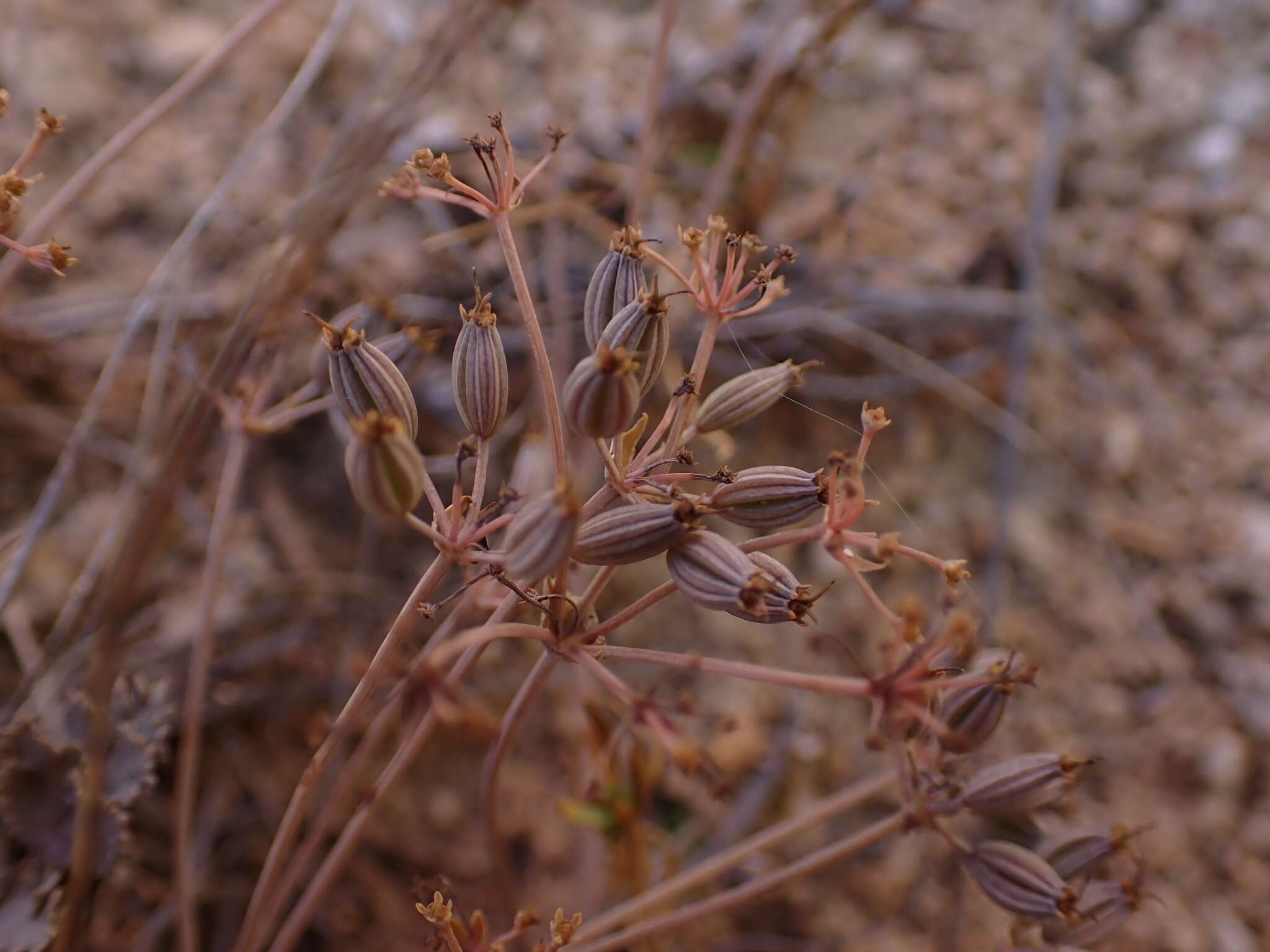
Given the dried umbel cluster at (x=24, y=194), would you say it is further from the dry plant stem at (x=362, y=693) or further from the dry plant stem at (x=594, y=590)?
the dry plant stem at (x=594, y=590)

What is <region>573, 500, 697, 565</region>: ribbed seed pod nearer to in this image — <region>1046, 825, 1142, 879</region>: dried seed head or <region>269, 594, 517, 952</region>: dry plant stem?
<region>269, 594, 517, 952</region>: dry plant stem

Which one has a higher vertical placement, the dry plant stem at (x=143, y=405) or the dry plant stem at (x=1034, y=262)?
the dry plant stem at (x=143, y=405)

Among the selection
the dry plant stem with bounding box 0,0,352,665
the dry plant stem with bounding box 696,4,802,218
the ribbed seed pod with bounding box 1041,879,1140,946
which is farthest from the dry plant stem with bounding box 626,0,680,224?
the ribbed seed pod with bounding box 1041,879,1140,946

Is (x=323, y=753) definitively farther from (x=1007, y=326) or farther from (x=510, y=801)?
(x=1007, y=326)

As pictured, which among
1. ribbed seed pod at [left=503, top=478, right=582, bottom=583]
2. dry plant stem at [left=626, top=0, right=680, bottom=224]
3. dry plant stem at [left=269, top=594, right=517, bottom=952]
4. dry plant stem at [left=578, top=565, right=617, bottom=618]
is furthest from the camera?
dry plant stem at [left=626, top=0, right=680, bottom=224]

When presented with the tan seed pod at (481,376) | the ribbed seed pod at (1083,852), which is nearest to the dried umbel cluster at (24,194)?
the tan seed pod at (481,376)
